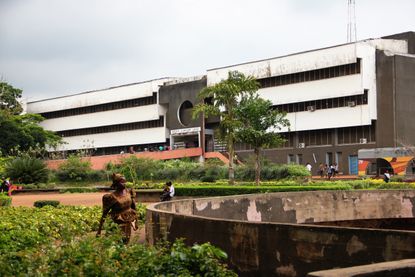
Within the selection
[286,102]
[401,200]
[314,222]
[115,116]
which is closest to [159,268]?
[314,222]

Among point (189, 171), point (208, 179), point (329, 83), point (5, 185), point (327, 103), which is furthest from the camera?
point (327, 103)

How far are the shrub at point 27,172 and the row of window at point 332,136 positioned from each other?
71.5 feet

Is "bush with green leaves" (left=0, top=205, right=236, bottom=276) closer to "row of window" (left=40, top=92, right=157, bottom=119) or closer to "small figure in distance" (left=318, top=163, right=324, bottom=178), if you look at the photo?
"small figure in distance" (left=318, top=163, right=324, bottom=178)

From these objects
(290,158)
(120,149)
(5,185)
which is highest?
(120,149)

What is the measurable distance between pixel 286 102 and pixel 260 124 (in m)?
21.9

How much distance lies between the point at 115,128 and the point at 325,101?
29672 mm

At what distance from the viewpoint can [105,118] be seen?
256 ft

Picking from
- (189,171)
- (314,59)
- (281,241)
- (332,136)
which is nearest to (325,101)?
(332,136)

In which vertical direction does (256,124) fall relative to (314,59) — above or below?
below

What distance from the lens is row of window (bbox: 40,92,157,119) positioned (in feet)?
239

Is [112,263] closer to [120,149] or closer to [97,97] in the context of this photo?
[120,149]

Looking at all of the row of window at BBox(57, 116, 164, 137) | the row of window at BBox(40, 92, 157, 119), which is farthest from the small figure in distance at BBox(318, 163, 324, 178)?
the row of window at BBox(40, 92, 157, 119)

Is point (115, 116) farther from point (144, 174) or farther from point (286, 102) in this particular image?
point (144, 174)

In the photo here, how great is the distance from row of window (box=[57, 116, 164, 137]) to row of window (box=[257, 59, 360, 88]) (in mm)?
15906
